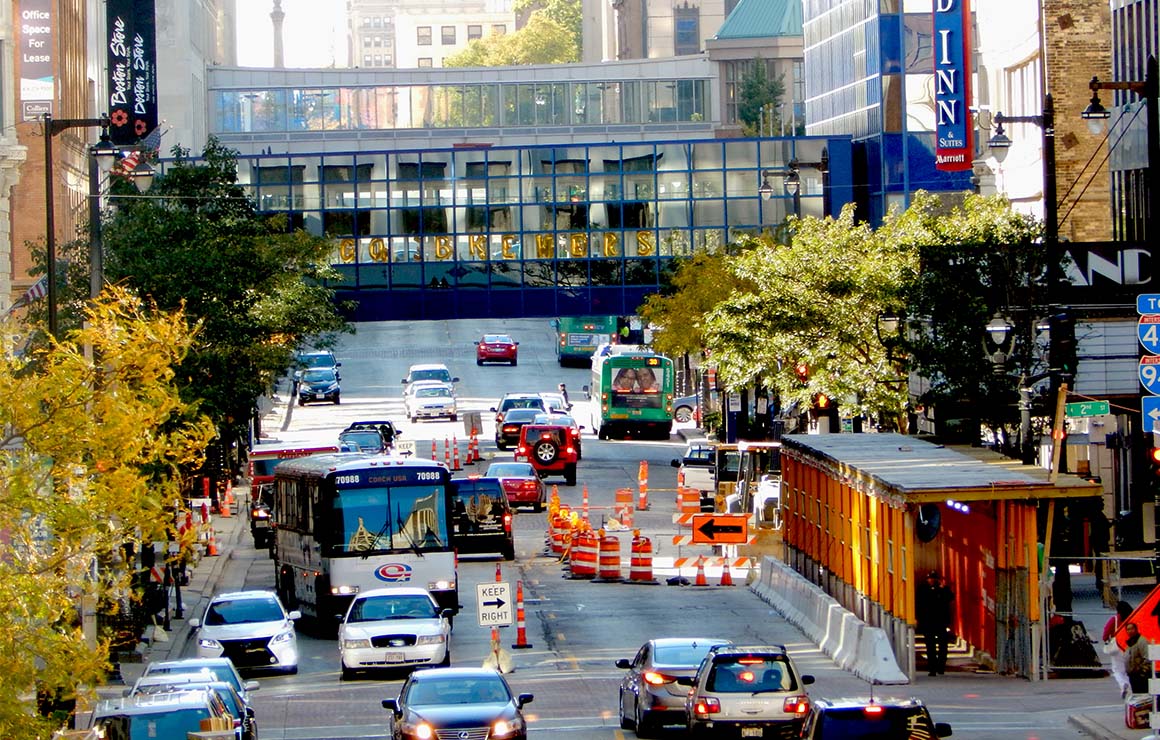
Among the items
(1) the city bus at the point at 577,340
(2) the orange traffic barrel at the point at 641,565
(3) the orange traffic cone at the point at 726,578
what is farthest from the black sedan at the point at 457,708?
(1) the city bus at the point at 577,340

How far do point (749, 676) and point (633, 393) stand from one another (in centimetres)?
5215

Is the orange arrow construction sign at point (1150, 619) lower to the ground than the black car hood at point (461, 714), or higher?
higher

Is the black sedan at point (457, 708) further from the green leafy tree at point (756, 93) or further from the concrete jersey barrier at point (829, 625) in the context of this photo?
the green leafy tree at point (756, 93)

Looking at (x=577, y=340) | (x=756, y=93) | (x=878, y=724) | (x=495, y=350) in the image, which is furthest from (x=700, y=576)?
(x=756, y=93)

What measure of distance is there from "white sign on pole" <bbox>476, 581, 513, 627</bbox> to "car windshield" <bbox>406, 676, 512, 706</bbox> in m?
8.30

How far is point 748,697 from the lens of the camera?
23859mm

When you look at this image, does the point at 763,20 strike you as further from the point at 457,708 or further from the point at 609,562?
the point at 457,708

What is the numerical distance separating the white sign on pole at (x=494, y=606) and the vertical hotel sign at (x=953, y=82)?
29.5 m

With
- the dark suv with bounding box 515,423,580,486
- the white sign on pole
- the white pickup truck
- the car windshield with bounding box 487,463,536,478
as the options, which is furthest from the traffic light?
the dark suv with bounding box 515,423,580,486

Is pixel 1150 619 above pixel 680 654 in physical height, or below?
above

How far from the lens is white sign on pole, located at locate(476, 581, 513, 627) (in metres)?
32.6

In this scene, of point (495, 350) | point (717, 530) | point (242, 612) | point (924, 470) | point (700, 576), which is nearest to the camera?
point (924, 470)

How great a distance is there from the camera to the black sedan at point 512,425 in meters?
70.5

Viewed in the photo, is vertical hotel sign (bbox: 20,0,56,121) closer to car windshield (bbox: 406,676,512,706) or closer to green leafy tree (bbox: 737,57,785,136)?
car windshield (bbox: 406,676,512,706)
